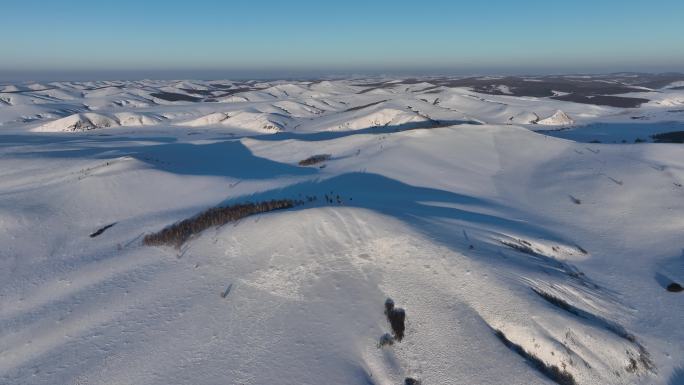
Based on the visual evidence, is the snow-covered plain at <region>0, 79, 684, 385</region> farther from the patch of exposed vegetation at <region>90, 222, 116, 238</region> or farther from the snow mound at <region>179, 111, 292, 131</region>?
the snow mound at <region>179, 111, 292, 131</region>

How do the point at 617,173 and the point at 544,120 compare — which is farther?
the point at 544,120

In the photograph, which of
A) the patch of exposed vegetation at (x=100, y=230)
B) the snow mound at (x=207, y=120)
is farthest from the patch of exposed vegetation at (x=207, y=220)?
the snow mound at (x=207, y=120)

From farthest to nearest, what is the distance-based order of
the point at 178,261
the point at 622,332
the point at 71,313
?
1. the point at 178,261
2. the point at 71,313
3. the point at 622,332

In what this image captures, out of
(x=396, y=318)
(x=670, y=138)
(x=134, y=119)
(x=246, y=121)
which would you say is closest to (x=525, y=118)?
(x=670, y=138)

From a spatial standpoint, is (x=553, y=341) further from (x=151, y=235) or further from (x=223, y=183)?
(x=223, y=183)

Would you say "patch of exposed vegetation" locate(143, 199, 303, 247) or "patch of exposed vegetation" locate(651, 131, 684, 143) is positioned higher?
"patch of exposed vegetation" locate(143, 199, 303, 247)

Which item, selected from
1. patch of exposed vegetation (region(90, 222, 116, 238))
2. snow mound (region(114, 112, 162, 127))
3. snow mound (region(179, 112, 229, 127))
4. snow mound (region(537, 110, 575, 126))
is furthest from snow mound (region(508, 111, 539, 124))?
snow mound (region(114, 112, 162, 127))

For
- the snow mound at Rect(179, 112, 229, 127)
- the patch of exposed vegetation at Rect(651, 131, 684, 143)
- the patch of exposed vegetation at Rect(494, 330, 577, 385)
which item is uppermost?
the patch of exposed vegetation at Rect(651, 131, 684, 143)

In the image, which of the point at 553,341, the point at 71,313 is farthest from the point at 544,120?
the point at 71,313
